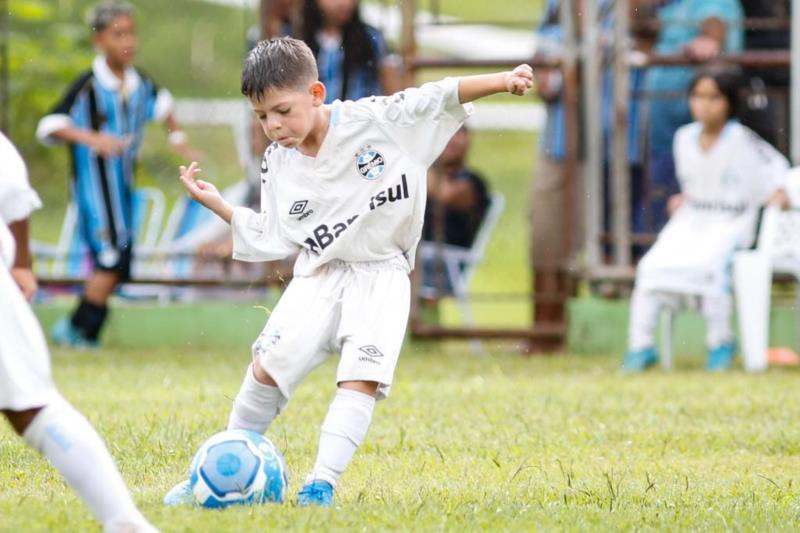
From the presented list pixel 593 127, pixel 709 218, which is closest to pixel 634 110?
pixel 593 127

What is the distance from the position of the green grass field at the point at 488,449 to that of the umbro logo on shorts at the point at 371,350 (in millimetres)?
457

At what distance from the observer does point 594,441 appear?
693 cm

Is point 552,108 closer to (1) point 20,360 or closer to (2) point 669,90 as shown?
(2) point 669,90

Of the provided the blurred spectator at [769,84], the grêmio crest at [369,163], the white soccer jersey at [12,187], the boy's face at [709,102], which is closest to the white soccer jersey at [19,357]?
the white soccer jersey at [12,187]

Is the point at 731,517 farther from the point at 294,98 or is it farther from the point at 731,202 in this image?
the point at 731,202

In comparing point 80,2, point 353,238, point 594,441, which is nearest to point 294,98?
point 353,238

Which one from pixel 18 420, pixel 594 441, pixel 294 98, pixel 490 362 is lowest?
pixel 490 362

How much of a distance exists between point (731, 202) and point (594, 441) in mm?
4232

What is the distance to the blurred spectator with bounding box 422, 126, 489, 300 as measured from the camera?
1236 cm

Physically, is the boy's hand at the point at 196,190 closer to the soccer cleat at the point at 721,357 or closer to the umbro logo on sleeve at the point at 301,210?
the umbro logo on sleeve at the point at 301,210

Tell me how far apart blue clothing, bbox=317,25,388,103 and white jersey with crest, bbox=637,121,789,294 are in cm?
233

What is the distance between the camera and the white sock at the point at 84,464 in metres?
4.04

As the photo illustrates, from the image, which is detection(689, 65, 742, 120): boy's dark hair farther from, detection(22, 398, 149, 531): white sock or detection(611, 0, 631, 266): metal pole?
detection(22, 398, 149, 531): white sock

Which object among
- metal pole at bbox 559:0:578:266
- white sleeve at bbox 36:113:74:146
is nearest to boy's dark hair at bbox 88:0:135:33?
white sleeve at bbox 36:113:74:146
